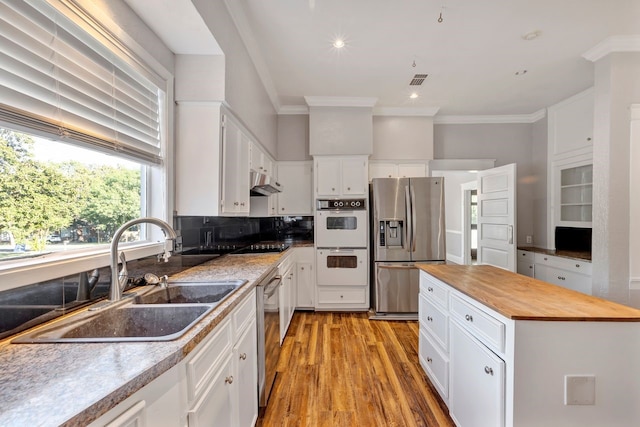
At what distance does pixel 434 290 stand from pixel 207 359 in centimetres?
159

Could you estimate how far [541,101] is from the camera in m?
3.70

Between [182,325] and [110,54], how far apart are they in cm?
135

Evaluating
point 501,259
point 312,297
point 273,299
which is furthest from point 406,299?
point 273,299

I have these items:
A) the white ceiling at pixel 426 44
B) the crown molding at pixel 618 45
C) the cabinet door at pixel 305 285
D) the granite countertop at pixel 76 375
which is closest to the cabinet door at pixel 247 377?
the granite countertop at pixel 76 375

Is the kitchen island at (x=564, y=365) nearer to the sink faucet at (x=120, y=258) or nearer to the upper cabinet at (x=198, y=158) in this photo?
the sink faucet at (x=120, y=258)

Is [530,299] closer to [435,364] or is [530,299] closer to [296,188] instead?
[435,364]

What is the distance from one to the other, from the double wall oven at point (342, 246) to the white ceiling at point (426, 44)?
1.55 m

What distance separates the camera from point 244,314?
4.83 ft

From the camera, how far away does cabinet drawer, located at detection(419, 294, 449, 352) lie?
5.97 feet

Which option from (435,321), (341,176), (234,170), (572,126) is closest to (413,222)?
(341,176)

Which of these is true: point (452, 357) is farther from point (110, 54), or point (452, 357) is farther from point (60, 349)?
point (110, 54)

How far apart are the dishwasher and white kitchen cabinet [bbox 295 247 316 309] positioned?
139 cm

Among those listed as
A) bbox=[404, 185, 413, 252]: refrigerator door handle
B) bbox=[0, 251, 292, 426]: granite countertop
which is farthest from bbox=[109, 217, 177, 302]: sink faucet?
bbox=[404, 185, 413, 252]: refrigerator door handle

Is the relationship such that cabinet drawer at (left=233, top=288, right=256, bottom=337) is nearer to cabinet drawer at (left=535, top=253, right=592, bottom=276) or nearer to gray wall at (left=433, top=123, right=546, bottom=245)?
cabinet drawer at (left=535, top=253, right=592, bottom=276)
